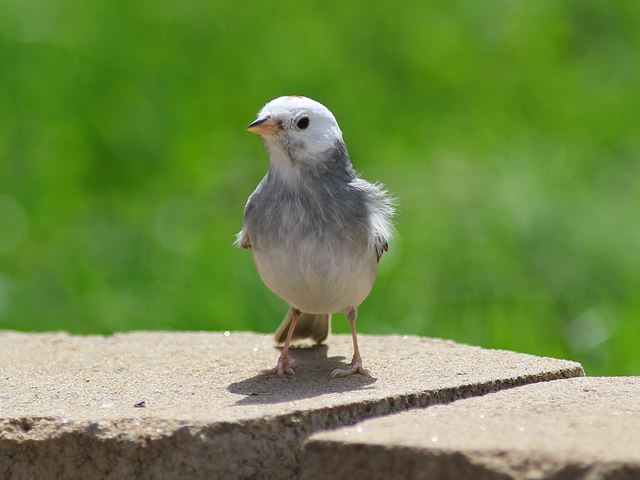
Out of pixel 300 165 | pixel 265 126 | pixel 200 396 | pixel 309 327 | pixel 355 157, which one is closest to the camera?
pixel 200 396

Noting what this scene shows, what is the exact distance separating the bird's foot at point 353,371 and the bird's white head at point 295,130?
69 centimetres

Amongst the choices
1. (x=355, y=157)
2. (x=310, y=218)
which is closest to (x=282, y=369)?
(x=310, y=218)

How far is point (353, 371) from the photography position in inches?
153

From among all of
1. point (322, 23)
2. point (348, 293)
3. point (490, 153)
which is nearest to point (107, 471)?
point (348, 293)

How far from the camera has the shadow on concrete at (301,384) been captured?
3529mm

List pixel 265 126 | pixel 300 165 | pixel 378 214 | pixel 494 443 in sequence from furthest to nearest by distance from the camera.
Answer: pixel 378 214
pixel 300 165
pixel 265 126
pixel 494 443

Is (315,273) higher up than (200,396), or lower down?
higher up

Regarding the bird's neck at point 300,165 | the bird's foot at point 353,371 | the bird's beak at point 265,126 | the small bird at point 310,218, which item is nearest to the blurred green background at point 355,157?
the bird's foot at point 353,371

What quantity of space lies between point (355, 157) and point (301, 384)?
149 inches

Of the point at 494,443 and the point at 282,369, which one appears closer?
the point at 494,443

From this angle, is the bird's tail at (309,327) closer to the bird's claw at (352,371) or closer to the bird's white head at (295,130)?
the bird's claw at (352,371)

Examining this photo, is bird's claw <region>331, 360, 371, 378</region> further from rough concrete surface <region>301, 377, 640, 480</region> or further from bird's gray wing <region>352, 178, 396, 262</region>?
rough concrete surface <region>301, 377, 640, 480</region>

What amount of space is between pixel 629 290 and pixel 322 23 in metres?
3.78

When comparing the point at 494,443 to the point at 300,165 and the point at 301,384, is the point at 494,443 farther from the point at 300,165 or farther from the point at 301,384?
the point at 300,165
